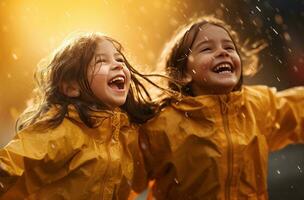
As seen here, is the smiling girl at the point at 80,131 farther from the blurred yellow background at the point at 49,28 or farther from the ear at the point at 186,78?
the blurred yellow background at the point at 49,28

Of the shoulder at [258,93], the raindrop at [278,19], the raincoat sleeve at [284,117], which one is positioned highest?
the shoulder at [258,93]

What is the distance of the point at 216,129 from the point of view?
4.22 metres

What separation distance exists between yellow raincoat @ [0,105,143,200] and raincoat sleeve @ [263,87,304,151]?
3.17 feet

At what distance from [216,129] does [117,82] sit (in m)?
0.68

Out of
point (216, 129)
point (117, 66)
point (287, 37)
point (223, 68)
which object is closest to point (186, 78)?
point (223, 68)

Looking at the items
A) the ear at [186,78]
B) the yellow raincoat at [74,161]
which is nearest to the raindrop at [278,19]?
the ear at [186,78]

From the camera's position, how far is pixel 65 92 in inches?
166

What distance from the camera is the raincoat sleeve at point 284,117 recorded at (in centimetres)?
441

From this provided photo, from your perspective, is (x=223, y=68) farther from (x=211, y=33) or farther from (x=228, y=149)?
(x=228, y=149)

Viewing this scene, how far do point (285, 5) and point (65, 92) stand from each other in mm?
7484

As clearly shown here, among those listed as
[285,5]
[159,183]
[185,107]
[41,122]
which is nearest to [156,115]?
[185,107]

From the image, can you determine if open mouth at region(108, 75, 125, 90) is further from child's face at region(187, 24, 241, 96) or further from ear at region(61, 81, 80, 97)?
child's face at region(187, 24, 241, 96)

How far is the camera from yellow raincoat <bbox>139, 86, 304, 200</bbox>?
419 centimetres

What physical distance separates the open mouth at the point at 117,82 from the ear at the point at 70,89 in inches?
8.5
